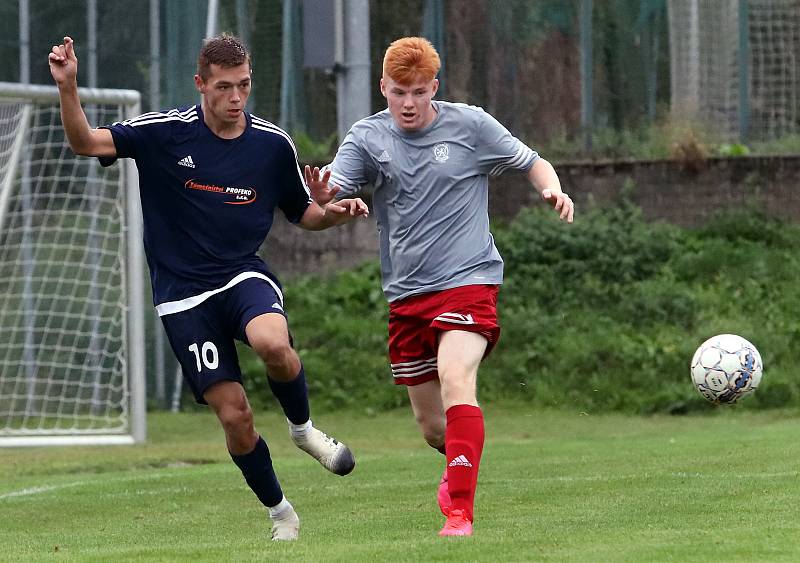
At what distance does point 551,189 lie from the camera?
23.6ft

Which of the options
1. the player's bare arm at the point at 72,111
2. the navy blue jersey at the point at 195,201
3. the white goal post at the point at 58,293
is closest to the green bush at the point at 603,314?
the white goal post at the point at 58,293

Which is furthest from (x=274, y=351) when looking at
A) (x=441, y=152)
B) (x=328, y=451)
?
(x=441, y=152)

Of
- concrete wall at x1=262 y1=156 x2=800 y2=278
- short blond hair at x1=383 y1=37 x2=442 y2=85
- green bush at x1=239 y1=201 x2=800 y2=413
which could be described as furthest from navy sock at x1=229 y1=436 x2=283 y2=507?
concrete wall at x1=262 y1=156 x2=800 y2=278

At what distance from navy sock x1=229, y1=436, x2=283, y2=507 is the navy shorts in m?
0.33

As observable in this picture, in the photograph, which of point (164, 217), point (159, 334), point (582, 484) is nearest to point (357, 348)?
point (159, 334)

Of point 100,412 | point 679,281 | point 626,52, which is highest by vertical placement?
point 626,52

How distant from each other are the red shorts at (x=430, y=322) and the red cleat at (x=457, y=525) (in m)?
0.94

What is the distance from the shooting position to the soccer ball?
9086 mm

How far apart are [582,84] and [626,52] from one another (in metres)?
0.68

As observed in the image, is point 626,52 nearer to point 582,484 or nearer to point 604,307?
point 604,307

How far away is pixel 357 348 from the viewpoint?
17.1 metres

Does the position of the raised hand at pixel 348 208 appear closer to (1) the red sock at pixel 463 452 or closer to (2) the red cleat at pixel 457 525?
(1) the red sock at pixel 463 452

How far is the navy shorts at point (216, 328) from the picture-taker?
6.97m

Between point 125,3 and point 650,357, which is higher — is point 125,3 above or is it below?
above
